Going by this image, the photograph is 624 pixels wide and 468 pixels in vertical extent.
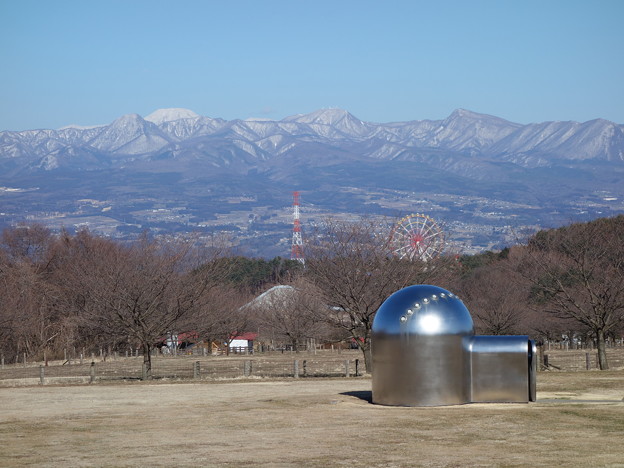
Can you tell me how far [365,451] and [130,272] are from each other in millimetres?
29831

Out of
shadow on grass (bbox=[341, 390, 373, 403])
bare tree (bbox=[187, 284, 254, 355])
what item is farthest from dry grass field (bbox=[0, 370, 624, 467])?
bare tree (bbox=[187, 284, 254, 355])

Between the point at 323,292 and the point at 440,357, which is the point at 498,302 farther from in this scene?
the point at 440,357

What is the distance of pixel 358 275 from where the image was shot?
46438 millimetres

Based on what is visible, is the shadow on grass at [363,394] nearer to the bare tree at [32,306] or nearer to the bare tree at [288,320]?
the bare tree at [32,306]

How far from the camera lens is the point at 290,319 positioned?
93.7 meters

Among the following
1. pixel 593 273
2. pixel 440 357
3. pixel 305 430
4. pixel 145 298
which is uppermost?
pixel 593 273

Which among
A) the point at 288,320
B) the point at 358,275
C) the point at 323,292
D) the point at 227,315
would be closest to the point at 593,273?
the point at 358,275

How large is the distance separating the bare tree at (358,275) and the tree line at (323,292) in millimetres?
59

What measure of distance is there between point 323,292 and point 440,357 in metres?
19.8

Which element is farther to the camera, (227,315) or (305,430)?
(227,315)

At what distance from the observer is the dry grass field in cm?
2027

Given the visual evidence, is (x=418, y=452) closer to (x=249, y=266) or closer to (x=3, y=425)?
(x=3, y=425)

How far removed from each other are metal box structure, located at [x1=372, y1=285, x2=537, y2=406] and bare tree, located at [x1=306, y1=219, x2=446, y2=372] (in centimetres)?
1591

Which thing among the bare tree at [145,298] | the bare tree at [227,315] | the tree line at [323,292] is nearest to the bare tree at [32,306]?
the tree line at [323,292]
